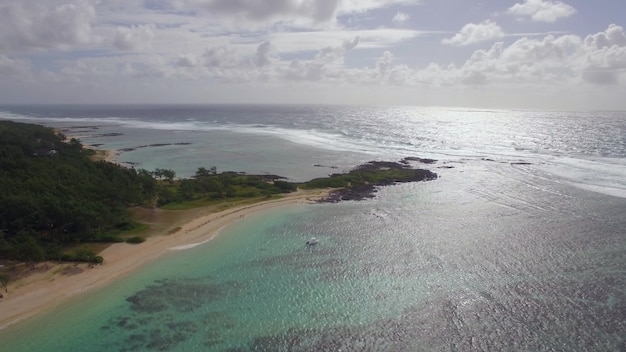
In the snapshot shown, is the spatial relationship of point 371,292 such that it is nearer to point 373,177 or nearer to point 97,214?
point 97,214

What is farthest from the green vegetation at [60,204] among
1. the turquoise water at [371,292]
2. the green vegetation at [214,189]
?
the turquoise water at [371,292]

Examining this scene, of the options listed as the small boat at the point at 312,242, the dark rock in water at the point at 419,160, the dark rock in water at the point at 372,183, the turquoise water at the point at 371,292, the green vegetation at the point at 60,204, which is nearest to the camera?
the turquoise water at the point at 371,292

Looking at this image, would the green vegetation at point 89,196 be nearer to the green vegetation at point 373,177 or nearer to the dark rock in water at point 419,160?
the green vegetation at point 373,177

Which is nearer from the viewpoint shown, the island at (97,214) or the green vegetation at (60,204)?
the island at (97,214)

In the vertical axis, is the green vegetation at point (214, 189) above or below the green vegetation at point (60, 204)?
below

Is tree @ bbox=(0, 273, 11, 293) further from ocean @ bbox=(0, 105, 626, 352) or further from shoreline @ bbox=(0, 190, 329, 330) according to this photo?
ocean @ bbox=(0, 105, 626, 352)

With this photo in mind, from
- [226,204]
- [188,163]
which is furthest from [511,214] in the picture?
[188,163]

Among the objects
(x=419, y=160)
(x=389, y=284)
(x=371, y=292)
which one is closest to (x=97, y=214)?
(x=371, y=292)

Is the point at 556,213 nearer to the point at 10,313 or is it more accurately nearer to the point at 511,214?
the point at 511,214
